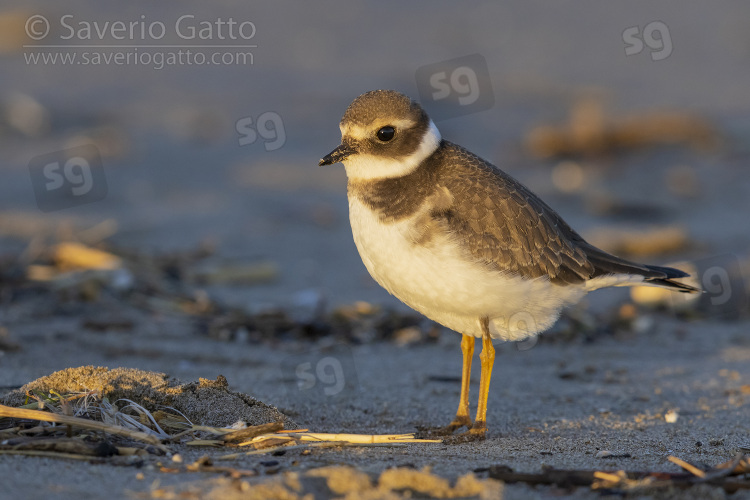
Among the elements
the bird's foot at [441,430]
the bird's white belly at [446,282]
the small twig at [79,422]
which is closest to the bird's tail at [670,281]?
the bird's white belly at [446,282]

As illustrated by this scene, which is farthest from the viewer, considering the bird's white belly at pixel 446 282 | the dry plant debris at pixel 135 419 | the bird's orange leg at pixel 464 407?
the bird's orange leg at pixel 464 407

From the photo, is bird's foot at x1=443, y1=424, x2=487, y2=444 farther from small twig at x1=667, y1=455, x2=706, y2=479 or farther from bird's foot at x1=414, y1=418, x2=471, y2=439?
small twig at x1=667, y1=455, x2=706, y2=479

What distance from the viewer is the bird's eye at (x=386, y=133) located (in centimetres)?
480

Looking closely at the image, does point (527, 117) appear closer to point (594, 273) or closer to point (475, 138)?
point (475, 138)

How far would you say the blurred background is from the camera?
27.9ft

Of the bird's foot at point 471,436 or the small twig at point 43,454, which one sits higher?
the small twig at point 43,454

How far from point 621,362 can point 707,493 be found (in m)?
3.20

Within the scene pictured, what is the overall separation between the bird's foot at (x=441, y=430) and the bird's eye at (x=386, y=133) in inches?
61.4

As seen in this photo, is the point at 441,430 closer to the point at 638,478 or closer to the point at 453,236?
the point at 453,236

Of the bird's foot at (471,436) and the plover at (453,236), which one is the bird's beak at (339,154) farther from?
the bird's foot at (471,436)

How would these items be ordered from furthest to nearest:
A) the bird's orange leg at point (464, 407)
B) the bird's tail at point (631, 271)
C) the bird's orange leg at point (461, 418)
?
the bird's tail at point (631, 271), the bird's orange leg at point (464, 407), the bird's orange leg at point (461, 418)

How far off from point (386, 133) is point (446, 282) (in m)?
0.89

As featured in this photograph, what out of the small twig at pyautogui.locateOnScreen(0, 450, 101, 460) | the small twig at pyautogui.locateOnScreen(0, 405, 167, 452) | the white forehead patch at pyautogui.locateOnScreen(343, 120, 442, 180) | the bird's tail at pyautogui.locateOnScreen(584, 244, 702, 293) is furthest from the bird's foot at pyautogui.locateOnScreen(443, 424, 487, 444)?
the small twig at pyautogui.locateOnScreen(0, 450, 101, 460)

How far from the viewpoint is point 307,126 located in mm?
11820
